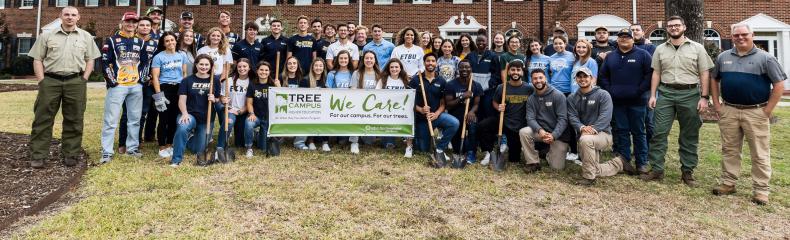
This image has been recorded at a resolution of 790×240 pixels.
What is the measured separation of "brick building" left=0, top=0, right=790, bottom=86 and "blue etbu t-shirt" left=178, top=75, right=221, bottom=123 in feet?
49.7

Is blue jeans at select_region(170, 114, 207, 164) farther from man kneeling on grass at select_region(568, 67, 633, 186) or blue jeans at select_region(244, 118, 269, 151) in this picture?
man kneeling on grass at select_region(568, 67, 633, 186)

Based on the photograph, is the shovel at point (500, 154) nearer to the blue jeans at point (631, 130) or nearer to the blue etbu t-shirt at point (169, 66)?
the blue jeans at point (631, 130)

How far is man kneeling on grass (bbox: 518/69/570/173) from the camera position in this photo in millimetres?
5680

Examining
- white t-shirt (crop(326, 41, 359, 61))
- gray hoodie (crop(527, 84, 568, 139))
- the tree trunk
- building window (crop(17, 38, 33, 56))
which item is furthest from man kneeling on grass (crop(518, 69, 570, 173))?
building window (crop(17, 38, 33, 56))

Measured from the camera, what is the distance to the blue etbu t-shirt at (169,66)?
611 centimetres

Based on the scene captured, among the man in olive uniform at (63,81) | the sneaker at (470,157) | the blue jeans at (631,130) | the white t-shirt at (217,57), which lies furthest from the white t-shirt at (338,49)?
the blue jeans at (631,130)

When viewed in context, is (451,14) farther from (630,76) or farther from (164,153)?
(164,153)

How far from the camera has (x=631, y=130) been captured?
5.82 metres

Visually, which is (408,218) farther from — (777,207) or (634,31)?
(634,31)

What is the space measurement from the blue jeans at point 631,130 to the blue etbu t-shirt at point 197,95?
531 centimetres

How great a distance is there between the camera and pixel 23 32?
1028 inches

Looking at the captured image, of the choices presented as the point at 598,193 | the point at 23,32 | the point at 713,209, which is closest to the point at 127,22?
the point at 598,193

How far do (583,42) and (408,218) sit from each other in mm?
3819

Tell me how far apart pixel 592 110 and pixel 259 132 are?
458 centimetres
